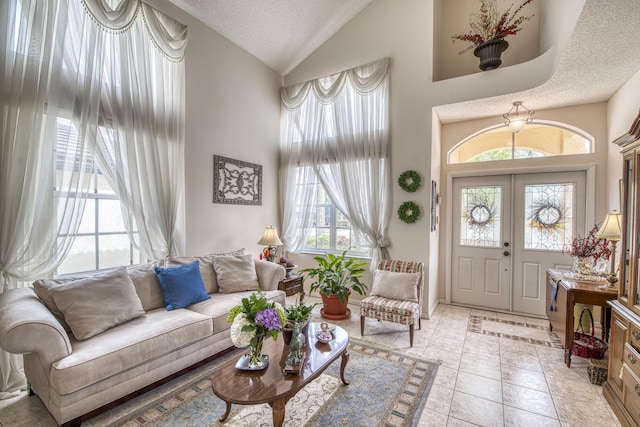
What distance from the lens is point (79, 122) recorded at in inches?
105

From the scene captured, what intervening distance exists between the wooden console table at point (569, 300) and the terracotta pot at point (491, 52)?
2.62 m

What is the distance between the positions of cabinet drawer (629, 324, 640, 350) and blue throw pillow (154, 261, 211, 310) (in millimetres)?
3536

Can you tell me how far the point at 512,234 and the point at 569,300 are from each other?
65.2 inches

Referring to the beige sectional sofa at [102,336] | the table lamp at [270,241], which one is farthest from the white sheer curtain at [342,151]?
the beige sectional sofa at [102,336]

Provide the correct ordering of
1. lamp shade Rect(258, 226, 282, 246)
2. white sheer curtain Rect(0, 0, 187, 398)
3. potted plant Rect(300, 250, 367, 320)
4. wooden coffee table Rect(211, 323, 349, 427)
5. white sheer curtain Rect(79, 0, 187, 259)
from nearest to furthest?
wooden coffee table Rect(211, 323, 349, 427) → white sheer curtain Rect(0, 0, 187, 398) → white sheer curtain Rect(79, 0, 187, 259) → potted plant Rect(300, 250, 367, 320) → lamp shade Rect(258, 226, 282, 246)

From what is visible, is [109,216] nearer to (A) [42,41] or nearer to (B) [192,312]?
(B) [192,312]

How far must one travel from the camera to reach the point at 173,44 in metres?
3.40

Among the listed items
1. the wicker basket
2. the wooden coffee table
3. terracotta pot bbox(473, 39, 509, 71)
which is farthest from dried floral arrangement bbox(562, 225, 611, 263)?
the wooden coffee table

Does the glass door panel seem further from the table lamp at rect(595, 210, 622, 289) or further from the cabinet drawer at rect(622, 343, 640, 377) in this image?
the cabinet drawer at rect(622, 343, 640, 377)

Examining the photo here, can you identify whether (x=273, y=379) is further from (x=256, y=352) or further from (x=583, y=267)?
(x=583, y=267)

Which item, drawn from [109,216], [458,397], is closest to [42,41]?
[109,216]

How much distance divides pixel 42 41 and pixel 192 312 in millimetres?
2652

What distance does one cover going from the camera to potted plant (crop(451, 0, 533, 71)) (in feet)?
11.5

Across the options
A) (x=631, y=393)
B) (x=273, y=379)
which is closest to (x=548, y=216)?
(x=631, y=393)
